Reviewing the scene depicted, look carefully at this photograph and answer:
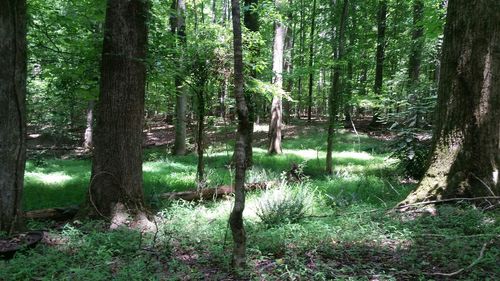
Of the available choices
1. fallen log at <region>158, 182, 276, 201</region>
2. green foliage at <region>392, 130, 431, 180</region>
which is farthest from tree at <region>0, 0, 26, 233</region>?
green foliage at <region>392, 130, 431, 180</region>

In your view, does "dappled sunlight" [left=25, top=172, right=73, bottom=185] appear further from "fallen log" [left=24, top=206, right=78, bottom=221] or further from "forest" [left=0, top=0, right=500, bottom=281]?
"fallen log" [left=24, top=206, right=78, bottom=221]

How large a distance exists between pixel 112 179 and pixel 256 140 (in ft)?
46.3

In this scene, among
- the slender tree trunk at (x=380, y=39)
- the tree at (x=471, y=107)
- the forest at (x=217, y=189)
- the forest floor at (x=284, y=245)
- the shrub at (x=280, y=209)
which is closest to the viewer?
A: the forest floor at (x=284, y=245)

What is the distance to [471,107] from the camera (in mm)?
5359

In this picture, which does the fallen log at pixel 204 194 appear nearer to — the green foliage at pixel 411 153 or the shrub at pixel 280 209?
the shrub at pixel 280 209

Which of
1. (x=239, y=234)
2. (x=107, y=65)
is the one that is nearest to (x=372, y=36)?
(x=107, y=65)

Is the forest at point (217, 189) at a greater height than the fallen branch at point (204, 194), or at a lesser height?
greater

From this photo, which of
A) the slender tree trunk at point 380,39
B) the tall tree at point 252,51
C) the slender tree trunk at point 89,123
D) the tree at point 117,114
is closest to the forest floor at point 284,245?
the tree at point 117,114

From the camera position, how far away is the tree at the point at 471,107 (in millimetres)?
5266

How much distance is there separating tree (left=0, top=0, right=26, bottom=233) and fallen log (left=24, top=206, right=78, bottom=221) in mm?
1113

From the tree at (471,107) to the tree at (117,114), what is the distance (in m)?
4.63

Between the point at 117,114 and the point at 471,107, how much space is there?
5.30 m

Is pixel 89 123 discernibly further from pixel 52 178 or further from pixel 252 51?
pixel 252 51

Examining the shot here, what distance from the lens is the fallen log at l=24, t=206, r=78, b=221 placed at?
20.6 ft
